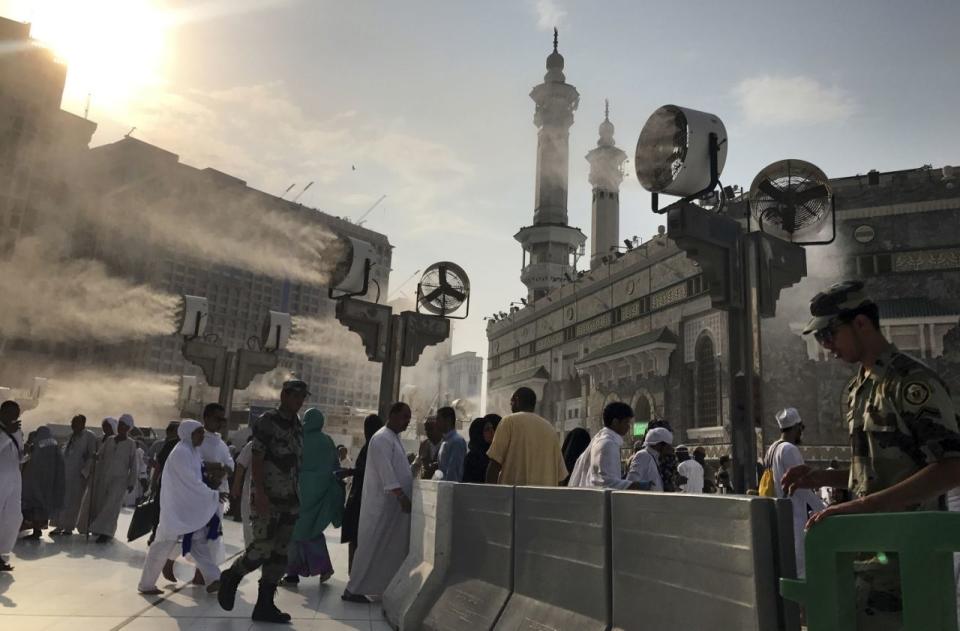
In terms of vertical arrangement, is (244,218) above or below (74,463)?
above

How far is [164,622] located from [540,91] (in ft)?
186

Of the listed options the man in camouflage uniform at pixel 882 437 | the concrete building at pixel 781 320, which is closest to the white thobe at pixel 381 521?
the man in camouflage uniform at pixel 882 437

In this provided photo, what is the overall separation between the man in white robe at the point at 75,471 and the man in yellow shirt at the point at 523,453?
307 inches

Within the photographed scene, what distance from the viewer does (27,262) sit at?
159 ft

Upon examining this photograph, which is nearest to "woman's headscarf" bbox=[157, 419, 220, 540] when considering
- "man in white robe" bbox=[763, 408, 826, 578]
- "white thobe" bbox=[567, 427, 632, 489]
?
"white thobe" bbox=[567, 427, 632, 489]

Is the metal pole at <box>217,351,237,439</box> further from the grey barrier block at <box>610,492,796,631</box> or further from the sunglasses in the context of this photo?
the sunglasses

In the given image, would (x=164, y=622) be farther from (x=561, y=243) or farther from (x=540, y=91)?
(x=540, y=91)

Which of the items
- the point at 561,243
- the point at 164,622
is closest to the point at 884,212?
the point at 164,622

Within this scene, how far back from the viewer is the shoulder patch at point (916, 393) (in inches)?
83.7

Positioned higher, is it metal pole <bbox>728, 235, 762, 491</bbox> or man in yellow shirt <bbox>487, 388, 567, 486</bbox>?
metal pole <bbox>728, 235, 762, 491</bbox>

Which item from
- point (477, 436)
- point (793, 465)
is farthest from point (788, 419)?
point (477, 436)

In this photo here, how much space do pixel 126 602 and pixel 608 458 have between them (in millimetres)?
4158

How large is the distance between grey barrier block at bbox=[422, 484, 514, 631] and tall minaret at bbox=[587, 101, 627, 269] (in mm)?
45934

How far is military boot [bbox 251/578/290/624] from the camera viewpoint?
5121 mm
